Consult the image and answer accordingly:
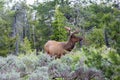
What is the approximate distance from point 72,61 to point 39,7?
30.9m

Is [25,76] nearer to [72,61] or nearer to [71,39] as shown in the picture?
[72,61]

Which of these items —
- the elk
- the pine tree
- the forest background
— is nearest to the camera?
the forest background

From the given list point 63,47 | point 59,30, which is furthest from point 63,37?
point 63,47

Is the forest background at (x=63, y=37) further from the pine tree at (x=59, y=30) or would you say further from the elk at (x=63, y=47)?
the elk at (x=63, y=47)

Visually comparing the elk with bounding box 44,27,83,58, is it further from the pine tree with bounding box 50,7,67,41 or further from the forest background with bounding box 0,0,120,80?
the pine tree with bounding box 50,7,67,41

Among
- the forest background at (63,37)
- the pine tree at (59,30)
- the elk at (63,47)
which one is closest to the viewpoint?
the forest background at (63,37)

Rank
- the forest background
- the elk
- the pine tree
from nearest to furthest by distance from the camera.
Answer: the forest background
the elk
the pine tree

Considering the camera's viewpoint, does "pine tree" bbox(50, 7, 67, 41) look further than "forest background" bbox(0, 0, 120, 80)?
Yes

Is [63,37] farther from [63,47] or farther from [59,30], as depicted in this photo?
[63,47]

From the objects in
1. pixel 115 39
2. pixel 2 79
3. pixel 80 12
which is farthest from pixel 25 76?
pixel 80 12

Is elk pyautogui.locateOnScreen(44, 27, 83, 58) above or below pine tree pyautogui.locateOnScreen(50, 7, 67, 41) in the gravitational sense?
above

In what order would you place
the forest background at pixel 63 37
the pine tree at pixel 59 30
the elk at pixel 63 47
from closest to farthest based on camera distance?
the forest background at pixel 63 37 → the elk at pixel 63 47 → the pine tree at pixel 59 30

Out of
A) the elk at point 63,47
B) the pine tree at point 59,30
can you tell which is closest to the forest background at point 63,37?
the pine tree at point 59,30

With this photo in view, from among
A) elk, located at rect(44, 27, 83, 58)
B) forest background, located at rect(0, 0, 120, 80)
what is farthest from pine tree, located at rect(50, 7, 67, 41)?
elk, located at rect(44, 27, 83, 58)
